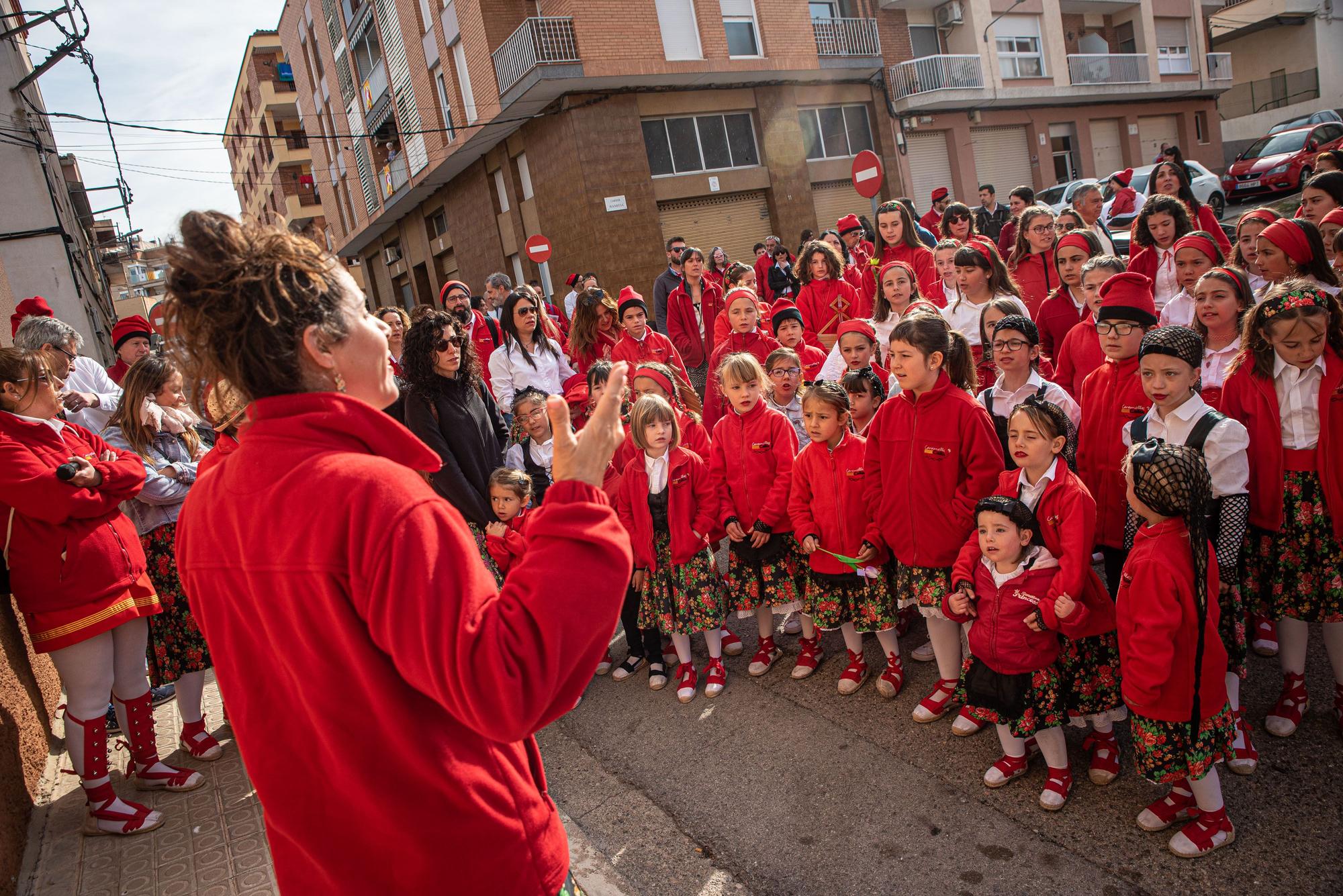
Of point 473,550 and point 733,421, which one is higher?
point 473,550

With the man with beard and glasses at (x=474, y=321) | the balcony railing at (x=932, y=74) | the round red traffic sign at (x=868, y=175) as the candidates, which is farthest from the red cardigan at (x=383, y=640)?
the balcony railing at (x=932, y=74)

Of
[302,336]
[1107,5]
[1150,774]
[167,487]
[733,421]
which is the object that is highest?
[1107,5]

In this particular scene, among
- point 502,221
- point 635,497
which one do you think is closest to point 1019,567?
point 635,497

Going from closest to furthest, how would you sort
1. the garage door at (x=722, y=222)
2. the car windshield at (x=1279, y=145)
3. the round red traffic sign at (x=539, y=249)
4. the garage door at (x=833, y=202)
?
the round red traffic sign at (x=539, y=249) → the car windshield at (x=1279, y=145) → the garage door at (x=722, y=222) → the garage door at (x=833, y=202)

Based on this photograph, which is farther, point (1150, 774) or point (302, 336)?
point (1150, 774)

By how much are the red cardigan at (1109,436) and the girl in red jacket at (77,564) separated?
4387mm

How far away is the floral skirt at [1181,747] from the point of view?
270cm

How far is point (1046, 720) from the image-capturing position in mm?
3121

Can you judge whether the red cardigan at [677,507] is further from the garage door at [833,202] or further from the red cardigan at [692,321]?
the garage door at [833,202]

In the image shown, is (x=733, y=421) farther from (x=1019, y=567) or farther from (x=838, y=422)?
(x=1019, y=567)

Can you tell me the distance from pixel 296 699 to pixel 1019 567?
2747 mm

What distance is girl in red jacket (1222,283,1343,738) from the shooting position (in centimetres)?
315

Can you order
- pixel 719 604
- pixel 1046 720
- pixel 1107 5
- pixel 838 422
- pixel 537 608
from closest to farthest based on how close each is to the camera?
pixel 537 608 < pixel 1046 720 < pixel 838 422 < pixel 719 604 < pixel 1107 5

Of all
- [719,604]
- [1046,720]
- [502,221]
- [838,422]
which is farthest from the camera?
[502,221]
